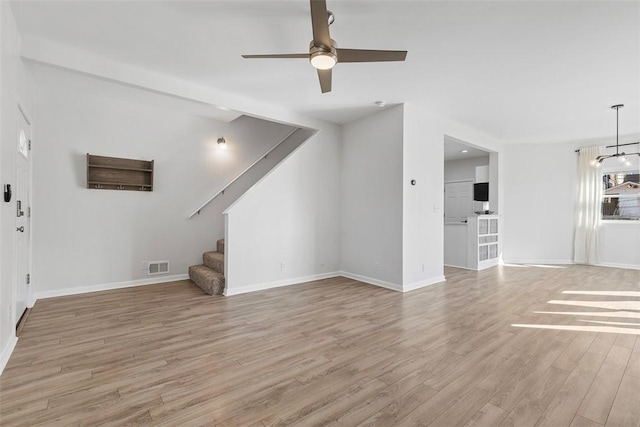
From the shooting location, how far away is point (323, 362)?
2285 millimetres

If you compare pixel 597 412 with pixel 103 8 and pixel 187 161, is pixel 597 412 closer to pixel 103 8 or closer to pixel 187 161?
pixel 103 8

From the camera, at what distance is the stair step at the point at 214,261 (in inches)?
173

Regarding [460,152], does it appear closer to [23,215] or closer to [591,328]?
[591,328]

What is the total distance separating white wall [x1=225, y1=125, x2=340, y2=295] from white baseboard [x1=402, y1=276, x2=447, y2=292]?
4.63ft

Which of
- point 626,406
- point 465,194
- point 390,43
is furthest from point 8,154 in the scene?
point 465,194

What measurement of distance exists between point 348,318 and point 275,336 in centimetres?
86

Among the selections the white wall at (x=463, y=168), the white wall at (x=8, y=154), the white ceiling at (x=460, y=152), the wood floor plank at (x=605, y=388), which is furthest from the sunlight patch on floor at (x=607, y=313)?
the white wall at (x=8, y=154)

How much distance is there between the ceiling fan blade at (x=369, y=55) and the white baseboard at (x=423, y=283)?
10.3ft

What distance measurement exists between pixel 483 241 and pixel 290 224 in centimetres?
426

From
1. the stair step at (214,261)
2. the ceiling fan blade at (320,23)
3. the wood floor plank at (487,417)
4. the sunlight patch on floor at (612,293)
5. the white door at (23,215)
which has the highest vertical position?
the ceiling fan blade at (320,23)

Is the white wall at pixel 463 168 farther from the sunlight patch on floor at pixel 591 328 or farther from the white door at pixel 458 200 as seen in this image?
the sunlight patch on floor at pixel 591 328

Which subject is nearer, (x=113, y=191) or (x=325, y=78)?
(x=325, y=78)

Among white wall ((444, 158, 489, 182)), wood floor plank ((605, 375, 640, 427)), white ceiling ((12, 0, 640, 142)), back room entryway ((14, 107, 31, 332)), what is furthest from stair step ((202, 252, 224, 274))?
white wall ((444, 158, 489, 182))

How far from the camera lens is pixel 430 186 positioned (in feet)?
15.9
